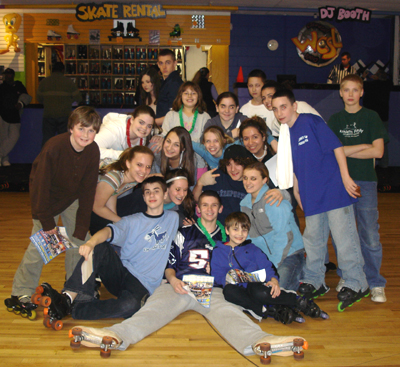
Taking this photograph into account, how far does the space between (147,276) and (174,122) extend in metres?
1.63

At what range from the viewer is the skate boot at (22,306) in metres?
2.42

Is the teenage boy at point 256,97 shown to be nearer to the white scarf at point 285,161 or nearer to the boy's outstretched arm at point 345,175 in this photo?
the white scarf at point 285,161

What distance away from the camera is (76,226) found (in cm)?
262

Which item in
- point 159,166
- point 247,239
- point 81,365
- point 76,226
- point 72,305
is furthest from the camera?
point 159,166

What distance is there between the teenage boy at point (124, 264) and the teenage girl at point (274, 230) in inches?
23.2

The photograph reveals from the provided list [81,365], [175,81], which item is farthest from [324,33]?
[81,365]

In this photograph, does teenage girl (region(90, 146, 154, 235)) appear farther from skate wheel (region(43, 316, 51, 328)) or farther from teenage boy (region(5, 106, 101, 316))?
skate wheel (region(43, 316, 51, 328))

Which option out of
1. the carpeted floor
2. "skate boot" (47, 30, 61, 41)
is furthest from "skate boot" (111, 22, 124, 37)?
the carpeted floor

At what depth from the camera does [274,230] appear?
280 centimetres

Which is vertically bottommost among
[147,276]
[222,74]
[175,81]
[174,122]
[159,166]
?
[147,276]

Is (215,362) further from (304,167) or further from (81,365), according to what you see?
(304,167)

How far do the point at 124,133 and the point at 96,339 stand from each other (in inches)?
71.1

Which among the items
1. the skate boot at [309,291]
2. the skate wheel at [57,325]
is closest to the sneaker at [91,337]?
the skate wheel at [57,325]

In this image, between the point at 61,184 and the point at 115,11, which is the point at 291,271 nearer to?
the point at 61,184
